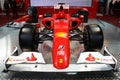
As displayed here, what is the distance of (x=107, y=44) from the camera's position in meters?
4.00

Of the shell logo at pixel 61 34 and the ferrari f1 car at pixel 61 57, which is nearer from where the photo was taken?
the ferrari f1 car at pixel 61 57

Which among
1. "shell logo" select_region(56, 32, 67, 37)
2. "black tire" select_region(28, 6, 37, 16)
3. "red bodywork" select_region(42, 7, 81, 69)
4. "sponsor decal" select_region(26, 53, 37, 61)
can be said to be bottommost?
"sponsor decal" select_region(26, 53, 37, 61)

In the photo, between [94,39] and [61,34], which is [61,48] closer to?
[61,34]

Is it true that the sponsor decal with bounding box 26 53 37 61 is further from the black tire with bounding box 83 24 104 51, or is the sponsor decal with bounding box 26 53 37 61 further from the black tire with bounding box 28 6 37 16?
the black tire with bounding box 28 6 37 16

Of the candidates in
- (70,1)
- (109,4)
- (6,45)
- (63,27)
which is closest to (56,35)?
(63,27)

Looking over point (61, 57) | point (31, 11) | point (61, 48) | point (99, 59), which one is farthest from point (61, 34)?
point (31, 11)

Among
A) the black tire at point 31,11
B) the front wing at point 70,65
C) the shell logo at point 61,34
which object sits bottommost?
the front wing at point 70,65

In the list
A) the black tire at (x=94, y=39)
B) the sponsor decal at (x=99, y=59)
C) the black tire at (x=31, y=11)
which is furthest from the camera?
the black tire at (x=31, y=11)

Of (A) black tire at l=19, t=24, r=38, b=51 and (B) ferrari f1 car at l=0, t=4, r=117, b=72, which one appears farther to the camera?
(A) black tire at l=19, t=24, r=38, b=51

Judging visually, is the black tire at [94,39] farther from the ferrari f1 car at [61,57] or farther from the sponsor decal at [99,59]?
the sponsor decal at [99,59]

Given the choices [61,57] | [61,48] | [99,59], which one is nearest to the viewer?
[61,57]

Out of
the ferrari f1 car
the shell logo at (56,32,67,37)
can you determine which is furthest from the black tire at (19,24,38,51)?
the shell logo at (56,32,67,37)

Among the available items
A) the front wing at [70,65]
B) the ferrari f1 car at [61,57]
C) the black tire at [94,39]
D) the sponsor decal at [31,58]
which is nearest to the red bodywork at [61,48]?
the ferrari f1 car at [61,57]

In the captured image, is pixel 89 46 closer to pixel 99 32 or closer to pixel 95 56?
pixel 99 32
